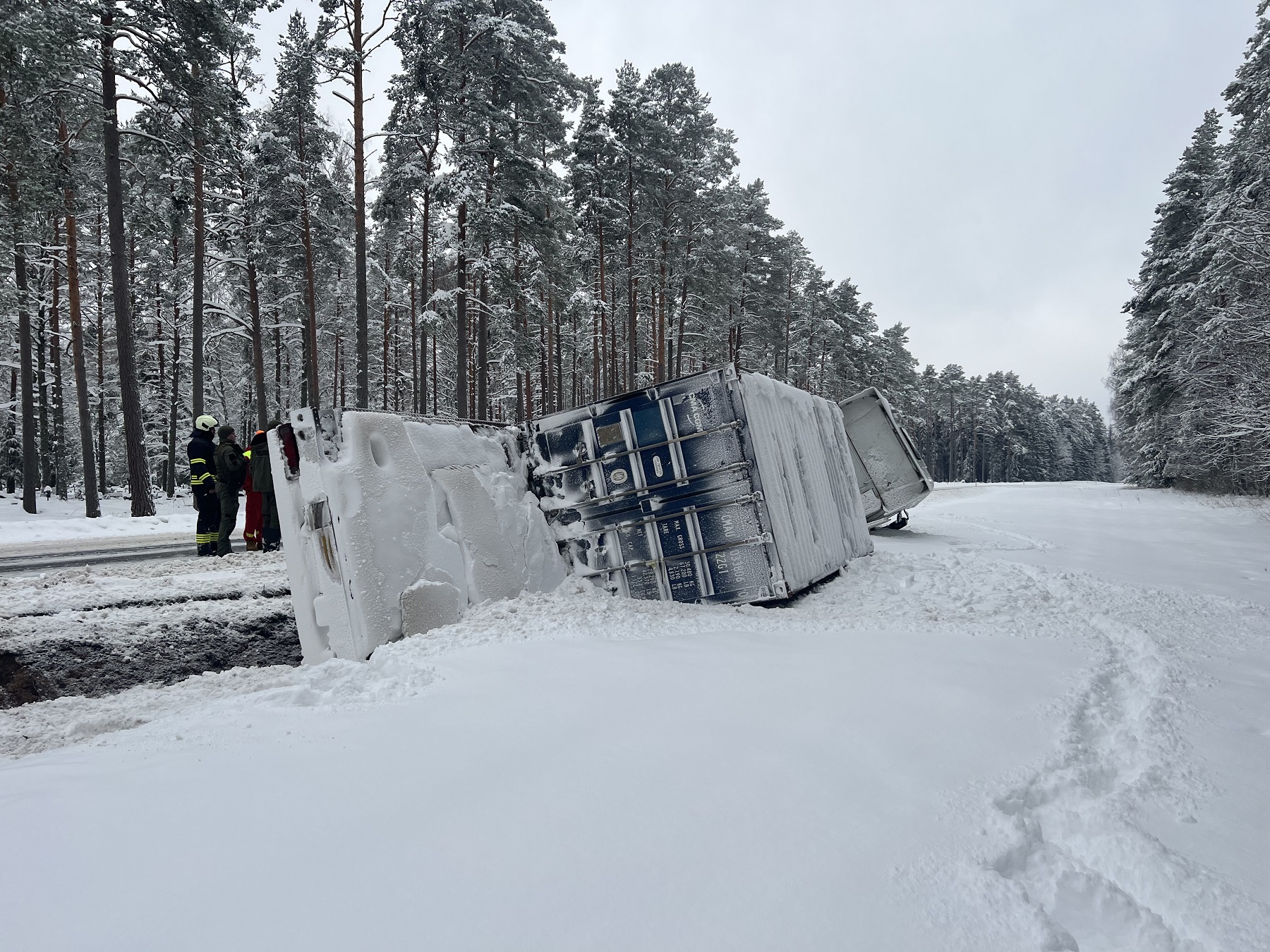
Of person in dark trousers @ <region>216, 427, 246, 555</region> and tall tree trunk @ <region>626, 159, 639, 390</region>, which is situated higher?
tall tree trunk @ <region>626, 159, 639, 390</region>

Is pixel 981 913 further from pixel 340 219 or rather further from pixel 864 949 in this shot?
pixel 340 219

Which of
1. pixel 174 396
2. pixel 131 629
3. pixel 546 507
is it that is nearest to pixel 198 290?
pixel 174 396

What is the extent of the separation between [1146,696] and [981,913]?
8.11 ft

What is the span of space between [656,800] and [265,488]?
839cm

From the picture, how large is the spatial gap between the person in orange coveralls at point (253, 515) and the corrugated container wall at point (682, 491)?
5.22 metres

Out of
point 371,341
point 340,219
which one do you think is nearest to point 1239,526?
point 340,219

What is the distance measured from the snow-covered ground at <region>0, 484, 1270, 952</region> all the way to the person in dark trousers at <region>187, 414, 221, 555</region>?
220 inches

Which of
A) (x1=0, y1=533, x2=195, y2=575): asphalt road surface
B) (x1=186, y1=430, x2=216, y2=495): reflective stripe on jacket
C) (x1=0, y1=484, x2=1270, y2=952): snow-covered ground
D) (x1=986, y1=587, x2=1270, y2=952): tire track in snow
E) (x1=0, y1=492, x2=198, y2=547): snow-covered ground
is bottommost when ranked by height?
(x1=986, y1=587, x2=1270, y2=952): tire track in snow

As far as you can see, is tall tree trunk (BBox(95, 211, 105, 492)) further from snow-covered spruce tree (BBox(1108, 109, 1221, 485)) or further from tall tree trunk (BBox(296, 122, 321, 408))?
snow-covered spruce tree (BBox(1108, 109, 1221, 485))

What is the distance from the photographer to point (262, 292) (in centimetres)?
2097

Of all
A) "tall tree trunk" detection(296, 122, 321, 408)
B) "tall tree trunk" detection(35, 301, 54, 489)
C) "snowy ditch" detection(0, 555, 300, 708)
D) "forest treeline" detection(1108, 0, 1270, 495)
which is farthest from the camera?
"tall tree trunk" detection(35, 301, 54, 489)

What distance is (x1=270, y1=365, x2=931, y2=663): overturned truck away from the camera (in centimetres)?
435

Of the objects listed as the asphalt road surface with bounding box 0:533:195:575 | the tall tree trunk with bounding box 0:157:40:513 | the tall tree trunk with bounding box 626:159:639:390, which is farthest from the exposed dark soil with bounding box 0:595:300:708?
the tall tree trunk with bounding box 626:159:639:390

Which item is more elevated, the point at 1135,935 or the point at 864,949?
the point at 864,949
